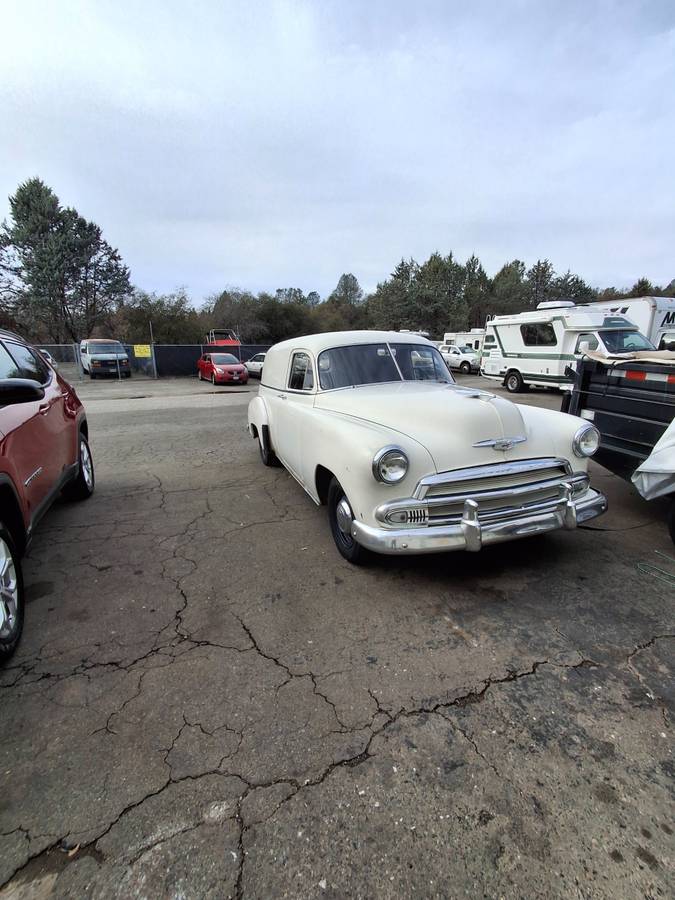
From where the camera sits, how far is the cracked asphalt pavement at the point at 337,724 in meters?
1.53

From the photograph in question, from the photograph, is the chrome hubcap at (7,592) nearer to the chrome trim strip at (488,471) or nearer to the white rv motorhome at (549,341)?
the chrome trim strip at (488,471)

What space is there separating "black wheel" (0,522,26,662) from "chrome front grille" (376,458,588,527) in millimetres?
2272

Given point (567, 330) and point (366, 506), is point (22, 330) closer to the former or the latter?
point (567, 330)

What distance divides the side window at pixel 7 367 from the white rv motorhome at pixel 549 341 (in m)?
12.9

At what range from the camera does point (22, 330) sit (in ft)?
108

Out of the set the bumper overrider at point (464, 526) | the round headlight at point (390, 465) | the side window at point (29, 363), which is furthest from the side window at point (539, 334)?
the side window at point (29, 363)

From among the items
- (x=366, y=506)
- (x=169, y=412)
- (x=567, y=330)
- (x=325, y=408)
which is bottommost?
(x=169, y=412)

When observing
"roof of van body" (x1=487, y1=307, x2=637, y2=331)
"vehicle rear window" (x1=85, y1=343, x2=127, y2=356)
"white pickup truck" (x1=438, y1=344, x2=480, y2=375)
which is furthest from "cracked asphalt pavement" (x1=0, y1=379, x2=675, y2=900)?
"white pickup truck" (x1=438, y1=344, x2=480, y2=375)

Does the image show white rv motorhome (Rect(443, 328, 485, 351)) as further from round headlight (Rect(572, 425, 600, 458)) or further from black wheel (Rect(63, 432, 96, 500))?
black wheel (Rect(63, 432, 96, 500))

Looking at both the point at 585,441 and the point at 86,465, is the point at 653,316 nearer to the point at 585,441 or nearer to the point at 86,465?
the point at 585,441

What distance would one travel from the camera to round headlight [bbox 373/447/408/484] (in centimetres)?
282

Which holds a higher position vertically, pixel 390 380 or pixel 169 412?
pixel 390 380

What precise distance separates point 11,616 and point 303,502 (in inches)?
113

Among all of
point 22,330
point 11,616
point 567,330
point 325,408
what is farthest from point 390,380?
point 22,330
